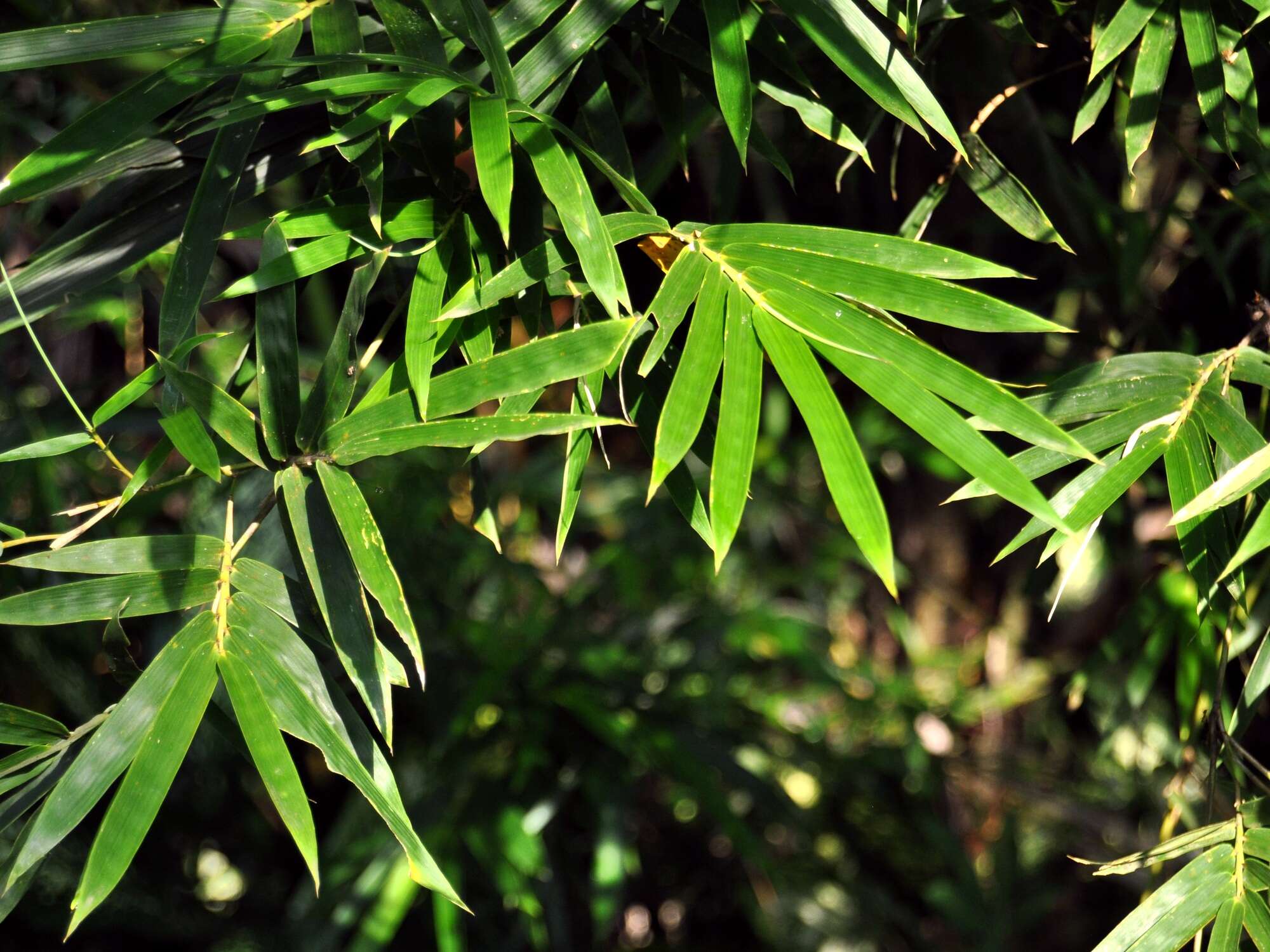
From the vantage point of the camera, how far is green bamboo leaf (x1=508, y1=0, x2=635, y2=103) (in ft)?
1.76

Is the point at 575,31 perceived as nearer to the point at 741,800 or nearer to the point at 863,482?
the point at 863,482

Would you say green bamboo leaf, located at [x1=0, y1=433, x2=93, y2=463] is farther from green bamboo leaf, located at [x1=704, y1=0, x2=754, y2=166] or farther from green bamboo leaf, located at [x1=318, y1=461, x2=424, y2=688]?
green bamboo leaf, located at [x1=704, y1=0, x2=754, y2=166]

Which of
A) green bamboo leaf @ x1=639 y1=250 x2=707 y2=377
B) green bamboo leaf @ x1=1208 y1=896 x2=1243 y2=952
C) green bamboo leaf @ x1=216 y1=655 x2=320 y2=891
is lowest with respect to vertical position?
green bamboo leaf @ x1=1208 y1=896 x2=1243 y2=952

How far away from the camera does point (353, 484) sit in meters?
0.48

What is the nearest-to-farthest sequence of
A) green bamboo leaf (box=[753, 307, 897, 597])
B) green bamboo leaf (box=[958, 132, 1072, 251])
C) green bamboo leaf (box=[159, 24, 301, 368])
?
green bamboo leaf (box=[753, 307, 897, 597]), green bamboo leaf (box=[159, 24, 301, 368]), green bamboo leaf (box=[958, 132, 1072, 251])

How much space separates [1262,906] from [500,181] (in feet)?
1.68

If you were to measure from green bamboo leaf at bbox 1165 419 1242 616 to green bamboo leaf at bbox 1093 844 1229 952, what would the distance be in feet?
0.43

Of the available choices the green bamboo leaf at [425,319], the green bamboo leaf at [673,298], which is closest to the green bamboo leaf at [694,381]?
the green bamboo leaf at [673,298]

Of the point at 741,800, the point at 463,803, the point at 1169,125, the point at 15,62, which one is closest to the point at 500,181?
the point at 15,62

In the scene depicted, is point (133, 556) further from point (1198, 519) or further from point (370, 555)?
point (1198, 519)

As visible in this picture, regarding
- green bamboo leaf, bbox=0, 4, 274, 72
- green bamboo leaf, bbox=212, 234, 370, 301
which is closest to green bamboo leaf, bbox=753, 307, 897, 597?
green bamboo leaf, bbox=212, 234, 370, 301

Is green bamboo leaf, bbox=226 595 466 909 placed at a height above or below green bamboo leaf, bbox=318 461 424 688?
below

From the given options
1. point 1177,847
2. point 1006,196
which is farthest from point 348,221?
point 1177,847

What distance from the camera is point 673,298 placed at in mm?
479
